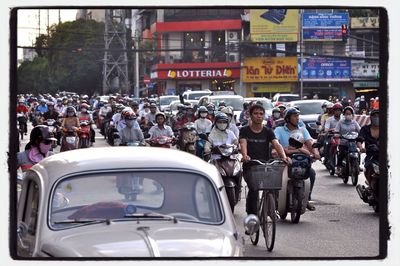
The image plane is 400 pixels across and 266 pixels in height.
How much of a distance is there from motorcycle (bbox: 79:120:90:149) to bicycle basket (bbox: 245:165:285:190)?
474 inches

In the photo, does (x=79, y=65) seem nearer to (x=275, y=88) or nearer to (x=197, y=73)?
(x=197, y=73)

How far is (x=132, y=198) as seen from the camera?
23.0 feet

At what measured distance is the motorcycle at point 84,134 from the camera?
24.0 m

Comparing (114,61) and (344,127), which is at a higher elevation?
(114,61)

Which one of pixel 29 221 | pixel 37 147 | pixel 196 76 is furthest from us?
pixel 196 76

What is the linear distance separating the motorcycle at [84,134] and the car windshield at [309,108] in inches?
350

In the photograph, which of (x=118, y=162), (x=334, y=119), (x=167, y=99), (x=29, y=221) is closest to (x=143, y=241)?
(x=118, y=162)

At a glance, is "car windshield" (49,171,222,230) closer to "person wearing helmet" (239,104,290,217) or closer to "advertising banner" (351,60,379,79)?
"advertising banner" (351,60,379,79)

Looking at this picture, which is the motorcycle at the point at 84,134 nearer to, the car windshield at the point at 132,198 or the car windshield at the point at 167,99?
the car windshield at the point at 167,99

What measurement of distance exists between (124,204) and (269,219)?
5622 millimetres

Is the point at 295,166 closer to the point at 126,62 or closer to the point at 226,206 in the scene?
the point at 226,206

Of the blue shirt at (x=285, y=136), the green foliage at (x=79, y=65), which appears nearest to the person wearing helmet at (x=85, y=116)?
the green foliage at (x=79, y=65)

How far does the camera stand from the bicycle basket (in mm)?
11750

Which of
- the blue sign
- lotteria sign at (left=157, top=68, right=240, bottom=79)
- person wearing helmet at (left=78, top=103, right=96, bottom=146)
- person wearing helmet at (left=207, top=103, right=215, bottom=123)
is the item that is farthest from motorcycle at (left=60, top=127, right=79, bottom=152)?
the blue sign
